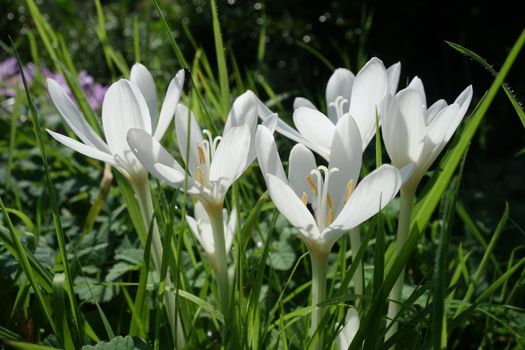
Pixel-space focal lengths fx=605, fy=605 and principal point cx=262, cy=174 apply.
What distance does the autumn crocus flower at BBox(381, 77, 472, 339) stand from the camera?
0.60 metres

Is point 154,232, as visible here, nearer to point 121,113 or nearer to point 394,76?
point 121,113

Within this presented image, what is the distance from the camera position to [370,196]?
529mm

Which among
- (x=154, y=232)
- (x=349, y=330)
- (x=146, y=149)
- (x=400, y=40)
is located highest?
(x=400, y=40)

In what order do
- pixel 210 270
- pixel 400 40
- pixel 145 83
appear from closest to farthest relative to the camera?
pixel 145 83 < pixel 210 270 < pixel 400 40

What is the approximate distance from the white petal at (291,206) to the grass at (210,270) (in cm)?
6

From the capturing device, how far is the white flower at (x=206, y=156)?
559mm

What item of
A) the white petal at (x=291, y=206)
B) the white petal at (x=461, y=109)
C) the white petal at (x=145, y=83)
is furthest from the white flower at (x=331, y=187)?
the white petal at (x=145, y=83)

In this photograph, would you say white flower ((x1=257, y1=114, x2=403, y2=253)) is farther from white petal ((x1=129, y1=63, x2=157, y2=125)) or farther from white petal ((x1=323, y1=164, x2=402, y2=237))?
white petal ((x1=129, y1=63, x2=157, y2=125))

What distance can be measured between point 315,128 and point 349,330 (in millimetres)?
224

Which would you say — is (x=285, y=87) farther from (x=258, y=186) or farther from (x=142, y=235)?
(x=142, y=235)

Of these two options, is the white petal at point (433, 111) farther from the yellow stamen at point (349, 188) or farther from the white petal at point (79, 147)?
the white petal at point (79, 147)

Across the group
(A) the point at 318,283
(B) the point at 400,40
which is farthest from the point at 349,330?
(B) the point at 400,40

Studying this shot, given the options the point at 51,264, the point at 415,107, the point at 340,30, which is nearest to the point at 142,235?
the point at 51,264

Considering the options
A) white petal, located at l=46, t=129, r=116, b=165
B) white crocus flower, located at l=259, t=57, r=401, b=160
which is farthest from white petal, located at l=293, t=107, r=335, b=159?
white petal, located at l=46, t=129, r=116, b=165
